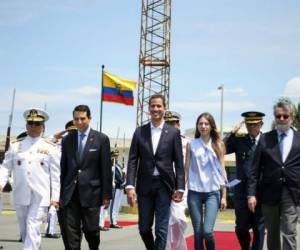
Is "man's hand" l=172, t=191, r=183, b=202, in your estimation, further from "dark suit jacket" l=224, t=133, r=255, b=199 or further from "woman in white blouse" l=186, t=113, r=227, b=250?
"dark suit jacket" l=224, t=133, r=255, b=199

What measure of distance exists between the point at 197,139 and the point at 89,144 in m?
1.50

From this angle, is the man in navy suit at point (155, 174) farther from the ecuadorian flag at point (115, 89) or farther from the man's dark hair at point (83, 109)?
the ecuadorian flag at point (115, 89)

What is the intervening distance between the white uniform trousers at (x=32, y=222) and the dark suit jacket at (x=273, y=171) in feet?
9.35

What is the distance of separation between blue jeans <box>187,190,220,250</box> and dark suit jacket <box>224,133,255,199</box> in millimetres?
793

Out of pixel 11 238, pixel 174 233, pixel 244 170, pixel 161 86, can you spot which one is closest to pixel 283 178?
pixel 244 170

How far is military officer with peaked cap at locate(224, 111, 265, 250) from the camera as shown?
8.78m

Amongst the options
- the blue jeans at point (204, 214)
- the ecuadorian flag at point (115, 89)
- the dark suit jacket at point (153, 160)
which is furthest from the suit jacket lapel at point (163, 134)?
the ecuadorian flag at point (115, 89)

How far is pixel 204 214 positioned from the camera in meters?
8.02

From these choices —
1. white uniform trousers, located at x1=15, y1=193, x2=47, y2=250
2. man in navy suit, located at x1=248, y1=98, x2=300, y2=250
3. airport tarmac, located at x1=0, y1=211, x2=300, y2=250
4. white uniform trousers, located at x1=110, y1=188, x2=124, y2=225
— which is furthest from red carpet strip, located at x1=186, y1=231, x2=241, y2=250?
man in navy suit, located at x1=248, y1=98, x2=300, y2=250

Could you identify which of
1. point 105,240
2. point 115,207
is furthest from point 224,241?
point 115,207

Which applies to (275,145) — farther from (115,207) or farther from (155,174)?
(115,207)

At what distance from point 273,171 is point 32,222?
3.23 meters

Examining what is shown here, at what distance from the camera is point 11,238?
42.5 ft

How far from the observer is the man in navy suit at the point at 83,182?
25.6 feet
